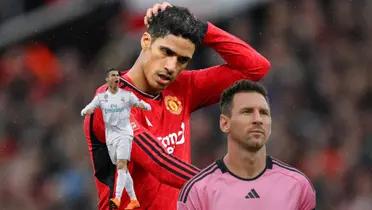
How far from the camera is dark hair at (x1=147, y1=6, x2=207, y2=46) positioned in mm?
8273

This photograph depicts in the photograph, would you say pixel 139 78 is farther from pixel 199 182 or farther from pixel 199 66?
pixel 199 66

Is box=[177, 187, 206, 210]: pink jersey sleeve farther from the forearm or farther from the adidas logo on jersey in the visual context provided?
the forearm

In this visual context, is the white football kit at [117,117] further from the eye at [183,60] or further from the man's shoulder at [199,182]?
the eye at [183,60]

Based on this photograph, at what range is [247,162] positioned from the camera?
7.61m

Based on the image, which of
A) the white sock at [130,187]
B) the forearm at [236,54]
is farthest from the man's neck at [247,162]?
the forearm at [236,54]

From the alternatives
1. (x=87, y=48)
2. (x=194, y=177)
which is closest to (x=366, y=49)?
(x=87, y=48)

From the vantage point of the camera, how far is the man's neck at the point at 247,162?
7598 millimetres

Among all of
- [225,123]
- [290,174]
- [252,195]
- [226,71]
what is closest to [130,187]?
[225,123]

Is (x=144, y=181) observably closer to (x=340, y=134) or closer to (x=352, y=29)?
(x=340, y=134)

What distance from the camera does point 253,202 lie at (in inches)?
296

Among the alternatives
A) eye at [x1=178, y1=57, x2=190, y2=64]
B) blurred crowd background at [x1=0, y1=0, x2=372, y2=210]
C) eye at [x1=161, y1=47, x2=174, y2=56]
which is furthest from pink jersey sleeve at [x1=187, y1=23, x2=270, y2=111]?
blurred crowd background at [x1=0, y1=0, x2=372, y2=210]

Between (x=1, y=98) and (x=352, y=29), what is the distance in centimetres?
400

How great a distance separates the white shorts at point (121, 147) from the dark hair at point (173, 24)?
2.36 ft

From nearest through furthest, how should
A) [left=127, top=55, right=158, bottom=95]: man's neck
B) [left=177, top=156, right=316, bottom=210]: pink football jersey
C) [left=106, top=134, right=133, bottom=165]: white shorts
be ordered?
1. [left=177, top=156, right=316, bottom=210]: pink football jersey
2. [left=106, top=134, right=133, bottom=165]: white shorts
3. [left=127, top=55, right=158, bottom=95]: man's neck
